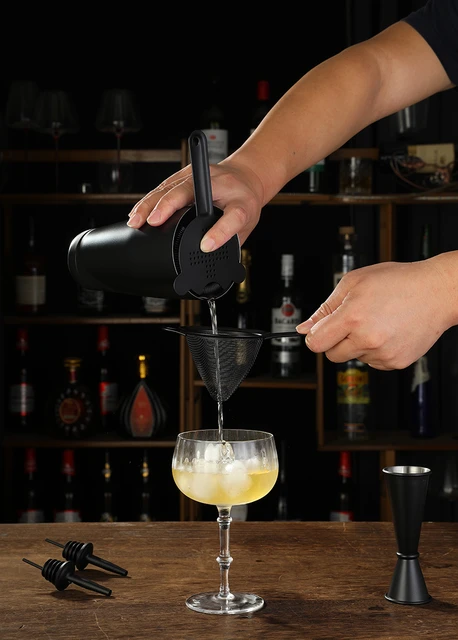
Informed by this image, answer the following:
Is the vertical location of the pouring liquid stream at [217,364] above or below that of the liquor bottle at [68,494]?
above

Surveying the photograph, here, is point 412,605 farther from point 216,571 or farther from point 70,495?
point 70,495

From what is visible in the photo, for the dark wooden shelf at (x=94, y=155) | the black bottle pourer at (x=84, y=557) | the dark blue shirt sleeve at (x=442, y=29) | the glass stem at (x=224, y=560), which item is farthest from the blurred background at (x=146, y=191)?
the glass stem at (x=224, y=560)

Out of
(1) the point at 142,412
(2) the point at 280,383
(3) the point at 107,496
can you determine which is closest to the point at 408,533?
(2) the point at 280,383

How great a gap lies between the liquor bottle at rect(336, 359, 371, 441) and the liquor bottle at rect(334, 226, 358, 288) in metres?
0.31

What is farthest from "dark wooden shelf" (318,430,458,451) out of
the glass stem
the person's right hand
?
the glass stem

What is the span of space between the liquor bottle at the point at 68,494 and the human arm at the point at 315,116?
71.5 inches

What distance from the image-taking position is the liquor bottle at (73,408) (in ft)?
9.95

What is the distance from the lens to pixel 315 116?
58.7 inches

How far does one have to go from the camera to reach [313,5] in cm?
333

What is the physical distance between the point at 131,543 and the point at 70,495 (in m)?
1.89

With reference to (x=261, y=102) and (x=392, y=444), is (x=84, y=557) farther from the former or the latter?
(x=261, y=102)

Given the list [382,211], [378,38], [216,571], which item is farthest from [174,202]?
[382,211]

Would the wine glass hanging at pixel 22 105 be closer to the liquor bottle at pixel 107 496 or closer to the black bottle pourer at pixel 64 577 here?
the liquor bottle at pixel 107 496

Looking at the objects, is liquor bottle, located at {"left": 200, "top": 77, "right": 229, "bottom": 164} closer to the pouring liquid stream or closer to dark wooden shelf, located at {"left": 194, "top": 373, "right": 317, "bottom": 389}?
dark wooden shelf, located at {"left": 194, "top": 373, "right": 317, "bottom": 389}
